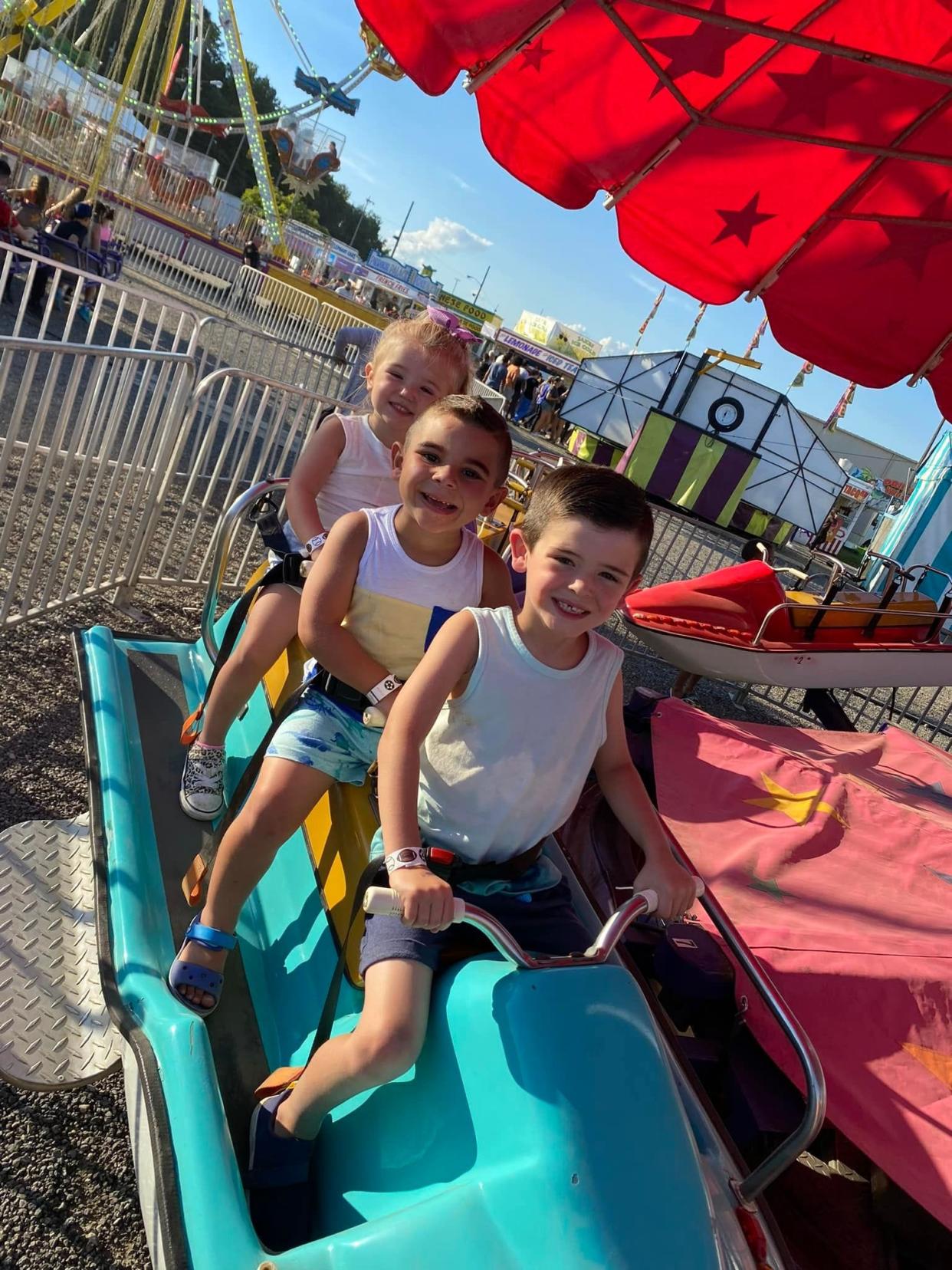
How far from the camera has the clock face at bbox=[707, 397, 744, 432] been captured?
15945mm

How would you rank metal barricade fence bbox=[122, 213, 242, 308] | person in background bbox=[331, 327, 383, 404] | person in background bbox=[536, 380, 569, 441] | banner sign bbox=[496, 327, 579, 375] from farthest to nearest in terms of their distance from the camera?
banner sign bbox=[496, 327, 579, 375] < person in background bbox=[536, 380, 569, 441] < metal barricade fence bbox=[122, 213, 242, 308] < person in background bbox=[331, 327, 383, 404]

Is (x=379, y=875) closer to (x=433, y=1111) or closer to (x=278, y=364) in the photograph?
(x=433, y=1111)

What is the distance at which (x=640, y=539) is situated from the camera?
1693 millimetres

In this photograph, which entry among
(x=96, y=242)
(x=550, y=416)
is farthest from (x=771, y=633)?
(x=550, y=416)

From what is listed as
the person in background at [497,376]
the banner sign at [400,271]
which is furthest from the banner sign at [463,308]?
the person in background at [497,376]

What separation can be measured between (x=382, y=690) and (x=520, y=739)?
436mm

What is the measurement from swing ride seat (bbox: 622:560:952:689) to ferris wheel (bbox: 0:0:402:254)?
3462 mm

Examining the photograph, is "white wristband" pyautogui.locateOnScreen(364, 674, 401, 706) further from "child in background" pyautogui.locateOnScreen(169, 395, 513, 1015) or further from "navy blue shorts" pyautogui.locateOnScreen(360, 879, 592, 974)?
"navy blue shorts" pyautogui.locateOnScreen(360, 879, 592, 974)

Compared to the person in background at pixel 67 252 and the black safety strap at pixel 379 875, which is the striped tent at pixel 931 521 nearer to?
the black safety strap at pixel 379 875

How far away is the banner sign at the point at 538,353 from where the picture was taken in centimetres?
2700

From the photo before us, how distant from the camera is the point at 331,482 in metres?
2.79

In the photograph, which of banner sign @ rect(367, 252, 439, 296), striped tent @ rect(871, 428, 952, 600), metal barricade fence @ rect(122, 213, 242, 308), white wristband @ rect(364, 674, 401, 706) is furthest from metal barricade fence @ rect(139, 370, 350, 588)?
banner sign @ rect(367, 252, 439, 296)

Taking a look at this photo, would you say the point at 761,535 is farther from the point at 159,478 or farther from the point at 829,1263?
the point at 829,1263

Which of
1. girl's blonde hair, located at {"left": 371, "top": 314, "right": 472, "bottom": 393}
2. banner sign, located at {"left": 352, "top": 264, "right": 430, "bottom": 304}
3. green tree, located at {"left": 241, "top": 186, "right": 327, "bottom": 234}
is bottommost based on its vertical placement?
girl's blonde hair, located at {"left": 371, "top": 314, "right": 472, "bottom": 393}
